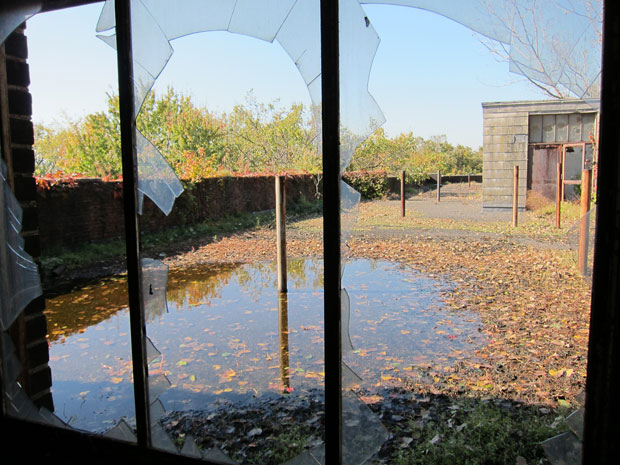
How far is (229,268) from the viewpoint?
7789mm

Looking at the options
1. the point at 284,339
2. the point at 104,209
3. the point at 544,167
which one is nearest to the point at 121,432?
the point at 284,339

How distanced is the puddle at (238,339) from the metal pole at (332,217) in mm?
990

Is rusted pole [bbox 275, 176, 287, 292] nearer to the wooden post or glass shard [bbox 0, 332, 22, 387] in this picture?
the wooden post

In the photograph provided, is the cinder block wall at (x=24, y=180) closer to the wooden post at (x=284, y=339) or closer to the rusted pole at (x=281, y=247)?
the wooden post at (x=284, y=339)

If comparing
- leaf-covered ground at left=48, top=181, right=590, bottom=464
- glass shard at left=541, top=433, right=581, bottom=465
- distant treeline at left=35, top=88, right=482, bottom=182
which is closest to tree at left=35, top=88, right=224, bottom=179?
distant treeline at left=35, top=88, right=482, bottom=182

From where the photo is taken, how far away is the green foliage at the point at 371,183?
17297 mm

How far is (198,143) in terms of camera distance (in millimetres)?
15945

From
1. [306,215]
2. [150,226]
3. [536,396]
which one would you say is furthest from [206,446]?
[306,215]

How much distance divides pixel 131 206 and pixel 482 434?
7.17 feet

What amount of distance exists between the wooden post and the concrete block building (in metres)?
9.53

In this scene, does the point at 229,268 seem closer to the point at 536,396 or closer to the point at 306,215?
the point at 536,396

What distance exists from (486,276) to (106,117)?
1143 centimetres

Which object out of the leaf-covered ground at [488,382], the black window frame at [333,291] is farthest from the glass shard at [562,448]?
the leaf-covered ground at [488,382]

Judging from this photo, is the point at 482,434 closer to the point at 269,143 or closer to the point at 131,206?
the point at 131,206
